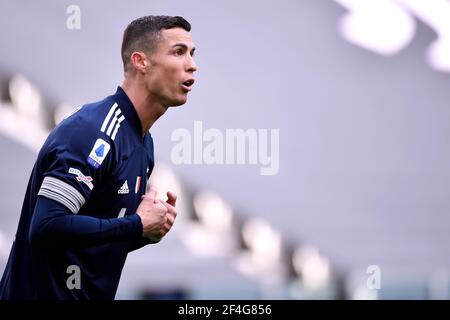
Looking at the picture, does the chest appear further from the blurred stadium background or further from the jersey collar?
the blurred stadium background

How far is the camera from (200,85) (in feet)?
12.8

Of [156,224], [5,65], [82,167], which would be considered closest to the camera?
[82,167]

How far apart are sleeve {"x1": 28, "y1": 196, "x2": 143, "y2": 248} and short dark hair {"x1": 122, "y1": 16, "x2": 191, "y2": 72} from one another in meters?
0.61

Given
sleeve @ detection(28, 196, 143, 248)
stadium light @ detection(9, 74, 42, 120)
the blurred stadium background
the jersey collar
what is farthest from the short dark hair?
stadium light @ detection(9, 74, 42, 120)

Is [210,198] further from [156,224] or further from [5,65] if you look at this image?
[156,224]

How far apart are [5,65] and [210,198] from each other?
1126 millimetres


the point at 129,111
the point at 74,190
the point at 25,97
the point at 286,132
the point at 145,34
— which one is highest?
the point at 25,97

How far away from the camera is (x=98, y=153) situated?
2408 mm

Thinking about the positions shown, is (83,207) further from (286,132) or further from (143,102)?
(286,132)

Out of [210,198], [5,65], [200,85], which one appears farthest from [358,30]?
[5,65]

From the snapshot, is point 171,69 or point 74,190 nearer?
point 74,190

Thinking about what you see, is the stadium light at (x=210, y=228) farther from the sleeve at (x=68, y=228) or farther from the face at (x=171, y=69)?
the sleeve at (x=68, y=228)

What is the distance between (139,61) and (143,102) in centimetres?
14

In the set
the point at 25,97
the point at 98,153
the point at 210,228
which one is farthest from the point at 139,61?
the point at 210,228
